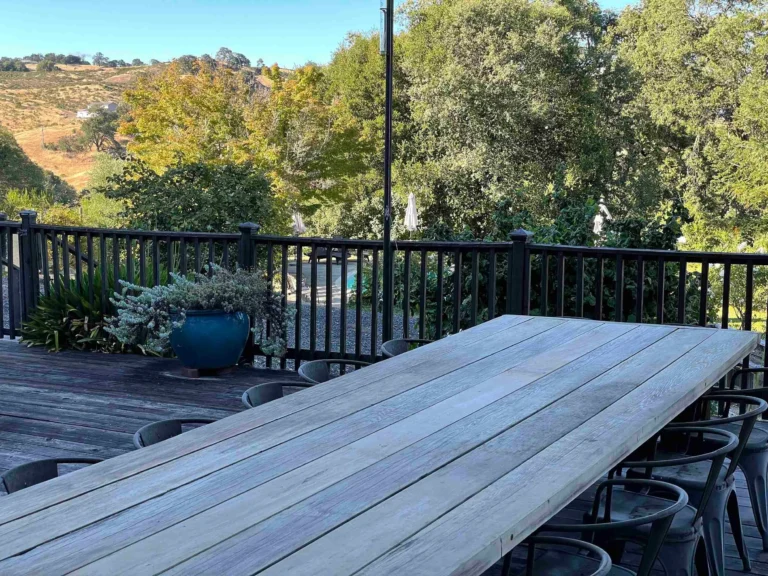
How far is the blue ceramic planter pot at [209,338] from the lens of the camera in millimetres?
5117

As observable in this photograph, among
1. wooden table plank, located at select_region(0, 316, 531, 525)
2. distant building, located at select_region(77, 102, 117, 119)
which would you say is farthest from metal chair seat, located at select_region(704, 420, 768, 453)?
distant building, located at select_region(77, 102, 117, 119)

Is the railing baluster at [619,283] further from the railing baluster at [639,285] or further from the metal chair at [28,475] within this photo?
the metal chair at [28,475]

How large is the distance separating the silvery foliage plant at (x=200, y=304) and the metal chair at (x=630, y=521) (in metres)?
3.13

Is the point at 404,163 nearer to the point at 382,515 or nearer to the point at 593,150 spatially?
the point at 593,150

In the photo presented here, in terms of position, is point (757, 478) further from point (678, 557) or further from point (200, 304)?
point (200, 304)

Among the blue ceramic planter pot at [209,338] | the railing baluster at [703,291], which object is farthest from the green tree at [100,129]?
the railing baluster at [703,291]

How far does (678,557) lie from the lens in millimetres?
1997

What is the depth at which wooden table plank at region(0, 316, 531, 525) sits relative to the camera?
1.47 meters

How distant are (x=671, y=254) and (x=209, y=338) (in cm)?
281

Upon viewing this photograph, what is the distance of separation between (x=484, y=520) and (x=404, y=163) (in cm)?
2187

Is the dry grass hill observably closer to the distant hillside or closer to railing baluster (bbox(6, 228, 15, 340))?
the distant hillside

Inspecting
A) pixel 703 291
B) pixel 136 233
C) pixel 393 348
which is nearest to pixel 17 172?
pixel 136 233

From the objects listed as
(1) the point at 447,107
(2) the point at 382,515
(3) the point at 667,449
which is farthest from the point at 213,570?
(1) the point at 447,107

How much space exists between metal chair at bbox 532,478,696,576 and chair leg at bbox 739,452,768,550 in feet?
1.24
